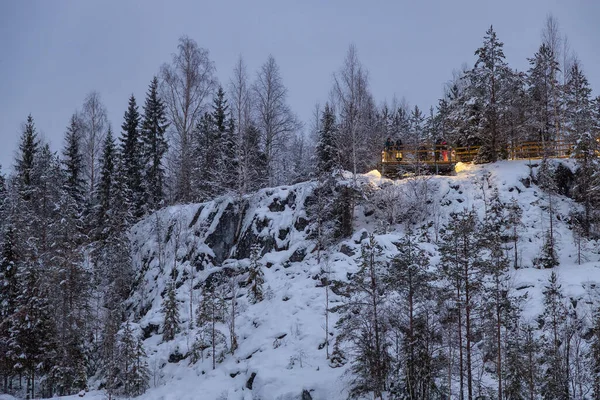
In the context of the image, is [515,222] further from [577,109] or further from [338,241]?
[577,109]

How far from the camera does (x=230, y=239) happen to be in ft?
90.0

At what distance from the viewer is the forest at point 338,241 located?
14703 mm

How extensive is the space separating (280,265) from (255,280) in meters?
2.26

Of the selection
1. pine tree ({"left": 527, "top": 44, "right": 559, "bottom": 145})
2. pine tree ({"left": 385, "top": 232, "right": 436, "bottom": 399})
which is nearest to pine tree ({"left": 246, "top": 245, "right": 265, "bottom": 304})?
pine tree ({"left": 385, "top": 232, "right": 436, "bottom": 399})

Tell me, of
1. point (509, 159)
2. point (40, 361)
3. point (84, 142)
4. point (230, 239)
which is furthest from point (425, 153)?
point (84, 142)

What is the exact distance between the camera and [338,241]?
80.4ft

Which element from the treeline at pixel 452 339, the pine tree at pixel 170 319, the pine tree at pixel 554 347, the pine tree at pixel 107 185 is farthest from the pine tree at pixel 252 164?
the pine tree at pixel 554 347

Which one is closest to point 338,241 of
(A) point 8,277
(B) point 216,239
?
(B) point 216,239

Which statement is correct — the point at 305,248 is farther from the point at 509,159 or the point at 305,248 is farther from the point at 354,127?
the point at 509,159

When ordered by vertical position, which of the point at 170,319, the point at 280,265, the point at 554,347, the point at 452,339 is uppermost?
the point at 280,265

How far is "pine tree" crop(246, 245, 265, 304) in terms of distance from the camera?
21.8 metres

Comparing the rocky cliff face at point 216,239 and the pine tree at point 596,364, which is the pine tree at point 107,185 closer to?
the rocky cliff face at point 216,239

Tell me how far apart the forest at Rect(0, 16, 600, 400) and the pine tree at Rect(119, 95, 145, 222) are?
170mm

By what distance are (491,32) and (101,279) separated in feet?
109
